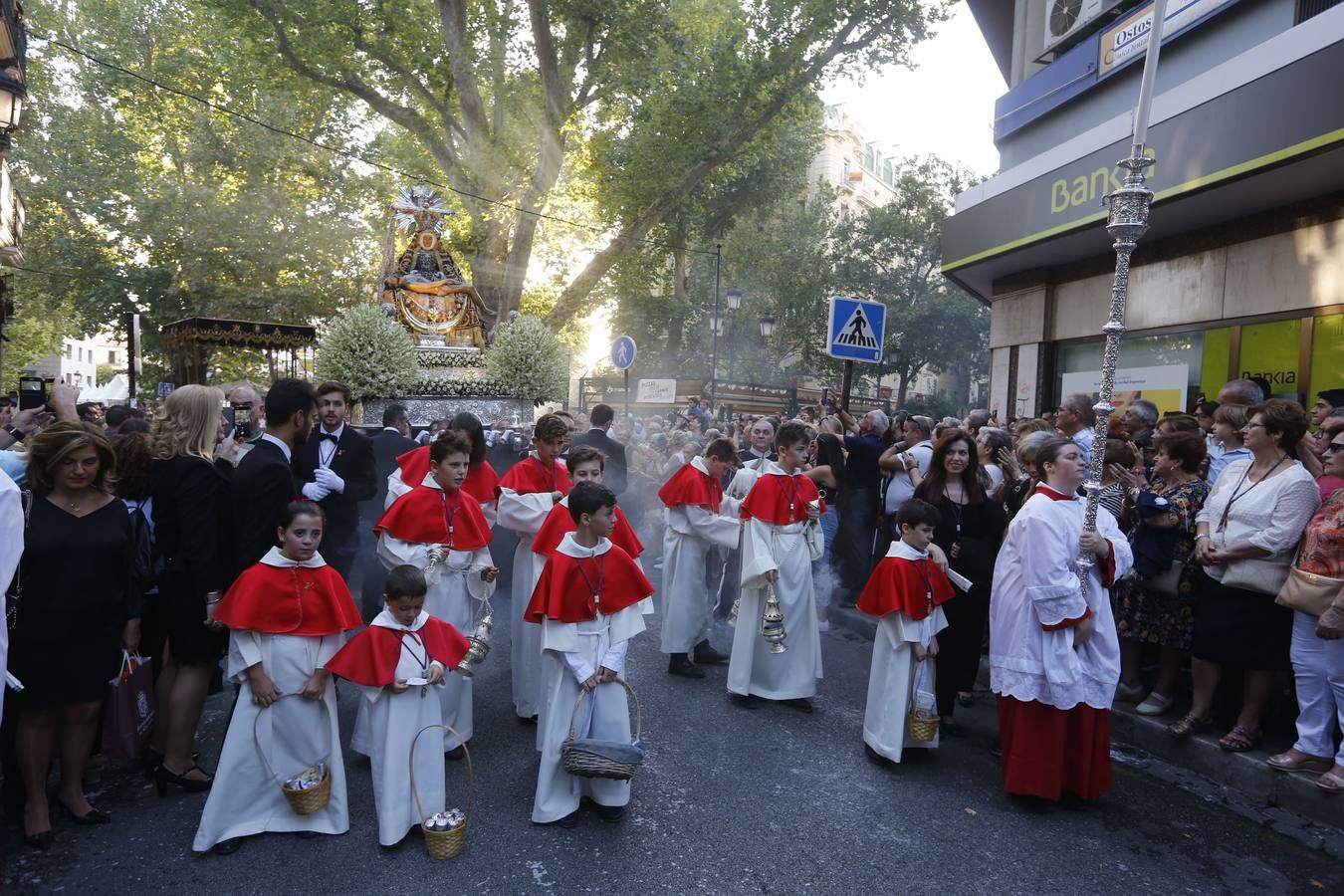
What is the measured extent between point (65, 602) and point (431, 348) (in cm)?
1125

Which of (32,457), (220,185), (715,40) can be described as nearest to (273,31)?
(220,185)

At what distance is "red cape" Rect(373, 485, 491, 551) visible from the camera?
4.85 meters

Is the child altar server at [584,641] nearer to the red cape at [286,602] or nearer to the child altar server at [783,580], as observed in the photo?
the red cape at [286,602]

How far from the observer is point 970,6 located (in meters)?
15.3

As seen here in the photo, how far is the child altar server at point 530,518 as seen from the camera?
17.0 ft

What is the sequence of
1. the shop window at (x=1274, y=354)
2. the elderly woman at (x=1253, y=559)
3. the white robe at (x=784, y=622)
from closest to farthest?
the elderly woman at (x=1253, y=559) < the white robe at (x=784, y=622) < the shop window at (x=1274, y=354)

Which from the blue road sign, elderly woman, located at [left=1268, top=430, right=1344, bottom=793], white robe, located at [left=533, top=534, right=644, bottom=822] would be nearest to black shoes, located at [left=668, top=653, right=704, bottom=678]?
white robe, located at [left=533, top=534, right=644, bottom=822]

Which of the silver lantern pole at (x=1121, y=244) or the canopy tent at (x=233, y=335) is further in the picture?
the canopy tent at (x=233, y=335)

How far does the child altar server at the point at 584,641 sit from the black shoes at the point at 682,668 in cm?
217

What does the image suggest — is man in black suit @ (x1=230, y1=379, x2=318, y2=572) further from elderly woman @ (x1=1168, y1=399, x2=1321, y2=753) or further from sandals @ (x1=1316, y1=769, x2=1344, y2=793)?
sandals @ (x1=1316, y1=769, x2=1344, y2=793)

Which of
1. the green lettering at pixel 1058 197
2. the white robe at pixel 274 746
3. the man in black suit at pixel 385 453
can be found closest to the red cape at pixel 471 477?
the white robe at pixel 274 746

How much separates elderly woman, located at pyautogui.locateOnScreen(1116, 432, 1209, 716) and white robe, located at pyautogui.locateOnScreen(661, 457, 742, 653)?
8.56 ft

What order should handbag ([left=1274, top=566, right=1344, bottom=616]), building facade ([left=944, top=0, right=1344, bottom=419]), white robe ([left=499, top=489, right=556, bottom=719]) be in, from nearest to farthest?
handbag ([left=1274, top=566, right=1344, bottom=616]), white robe ([left=499, top=489, right=556, bottom=719]), building facade ([left=944, top=0, right=1344, bottom=419])

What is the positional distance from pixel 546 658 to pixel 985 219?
10879 mm
